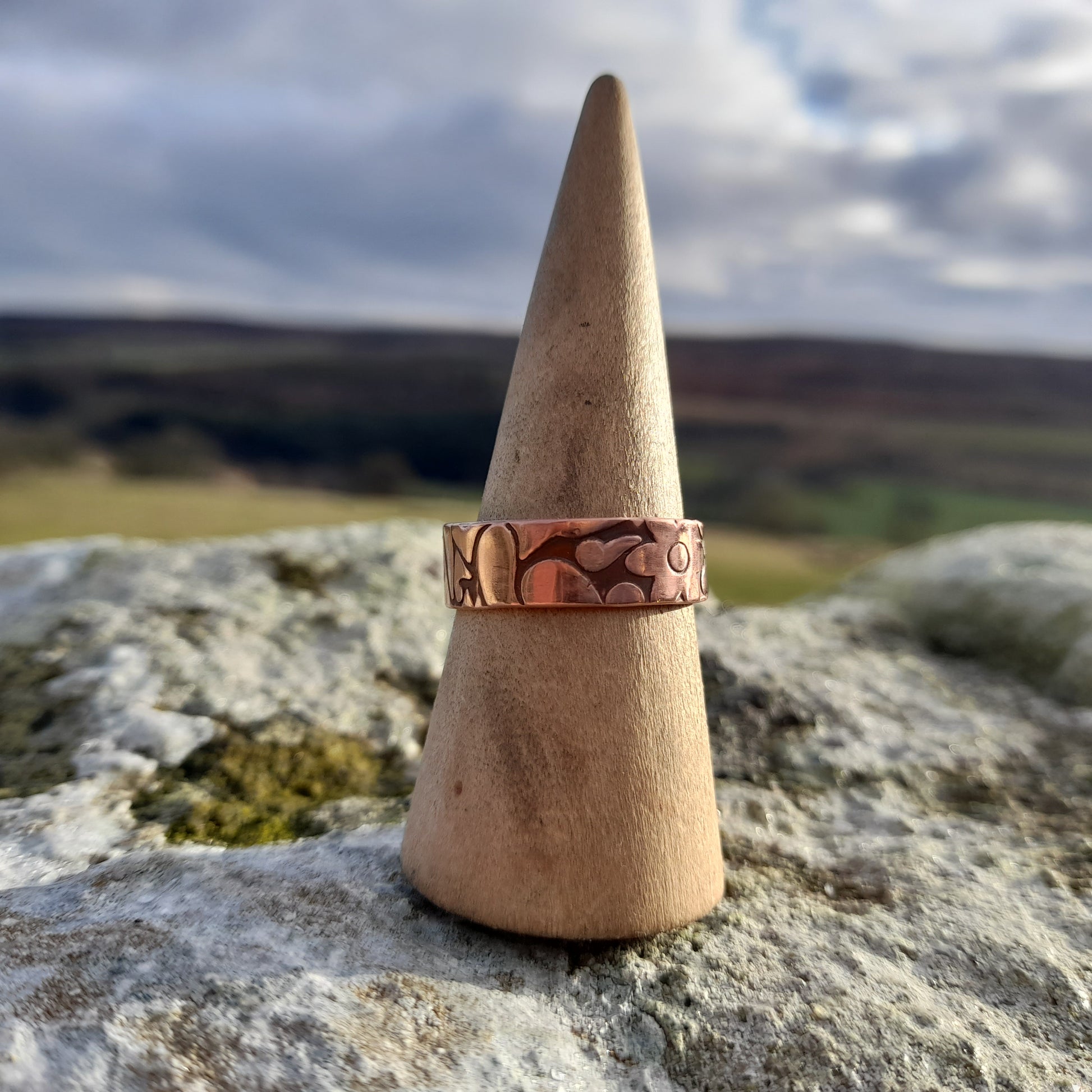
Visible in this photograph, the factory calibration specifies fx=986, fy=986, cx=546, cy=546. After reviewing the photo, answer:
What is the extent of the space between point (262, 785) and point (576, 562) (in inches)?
26.2

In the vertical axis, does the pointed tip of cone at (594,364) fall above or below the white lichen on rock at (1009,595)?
above

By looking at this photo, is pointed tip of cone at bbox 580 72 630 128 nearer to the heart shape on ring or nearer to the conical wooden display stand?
the conical wooden display stand

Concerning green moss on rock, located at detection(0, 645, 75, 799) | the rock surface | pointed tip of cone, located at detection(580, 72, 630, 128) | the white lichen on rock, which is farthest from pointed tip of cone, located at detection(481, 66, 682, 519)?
the white lichen on rock

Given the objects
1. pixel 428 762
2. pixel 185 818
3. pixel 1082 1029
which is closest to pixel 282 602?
pixel 185 818

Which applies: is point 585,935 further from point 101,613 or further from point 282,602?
point 101,613

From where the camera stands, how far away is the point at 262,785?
4.88ft

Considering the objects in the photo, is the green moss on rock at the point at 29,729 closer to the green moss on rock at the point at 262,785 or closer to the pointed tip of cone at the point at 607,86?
the green moss on rock at the point at 262,785

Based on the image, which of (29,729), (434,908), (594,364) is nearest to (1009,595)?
(594,364)

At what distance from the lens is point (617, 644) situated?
119 centimetres

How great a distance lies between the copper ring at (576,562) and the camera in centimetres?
115

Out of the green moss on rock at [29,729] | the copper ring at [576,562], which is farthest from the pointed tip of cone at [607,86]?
the green moss on rock at [29,729]

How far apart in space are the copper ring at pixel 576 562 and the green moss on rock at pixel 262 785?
487mm

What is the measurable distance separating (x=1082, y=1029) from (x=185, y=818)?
114 centimetres

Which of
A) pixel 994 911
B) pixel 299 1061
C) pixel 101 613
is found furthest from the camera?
pixel 101 613
